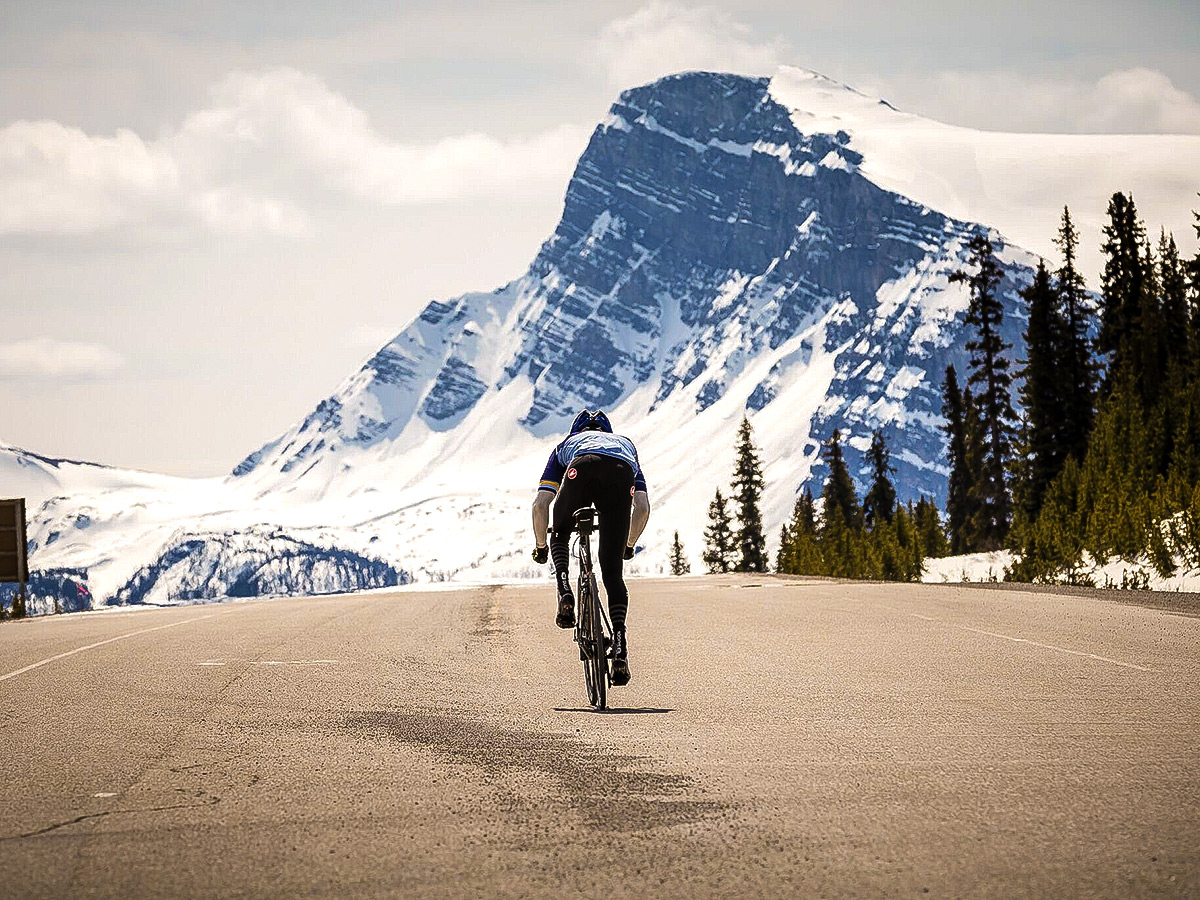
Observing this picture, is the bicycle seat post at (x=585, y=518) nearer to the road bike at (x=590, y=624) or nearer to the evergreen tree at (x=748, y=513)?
the road bike at (x=590, y=624)

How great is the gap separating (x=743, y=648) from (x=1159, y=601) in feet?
27.9

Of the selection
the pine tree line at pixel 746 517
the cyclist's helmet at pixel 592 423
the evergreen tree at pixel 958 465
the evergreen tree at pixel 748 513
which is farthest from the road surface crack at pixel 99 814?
the evergreen tree at pixel 748 513

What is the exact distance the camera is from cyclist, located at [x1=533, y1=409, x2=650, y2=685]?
422 inches

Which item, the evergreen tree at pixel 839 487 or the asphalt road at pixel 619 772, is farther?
the evergreen tree at pixel 839 487

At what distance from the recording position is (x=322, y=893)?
17.1ft

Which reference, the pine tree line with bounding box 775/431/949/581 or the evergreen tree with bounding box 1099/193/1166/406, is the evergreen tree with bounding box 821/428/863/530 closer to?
the pine tree line with bounding box 775/431/949/581

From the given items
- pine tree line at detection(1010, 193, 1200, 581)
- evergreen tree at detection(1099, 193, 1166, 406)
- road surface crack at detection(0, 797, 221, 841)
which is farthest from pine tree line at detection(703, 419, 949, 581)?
road surface crack at detection(0, 797, 221, 841)

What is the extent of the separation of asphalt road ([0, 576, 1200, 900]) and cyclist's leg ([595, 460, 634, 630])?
82 cm

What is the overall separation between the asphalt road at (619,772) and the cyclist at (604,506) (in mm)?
859

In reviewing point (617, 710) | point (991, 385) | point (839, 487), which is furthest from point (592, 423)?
point (839, 487)

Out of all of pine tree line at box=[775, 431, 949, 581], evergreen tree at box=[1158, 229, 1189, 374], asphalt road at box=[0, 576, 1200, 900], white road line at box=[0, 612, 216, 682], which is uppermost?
evergreen tree at box=[1158, 229, 1189, 374]

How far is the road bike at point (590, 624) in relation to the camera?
10.5 m

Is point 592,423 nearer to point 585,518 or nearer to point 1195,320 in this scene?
point 585,518

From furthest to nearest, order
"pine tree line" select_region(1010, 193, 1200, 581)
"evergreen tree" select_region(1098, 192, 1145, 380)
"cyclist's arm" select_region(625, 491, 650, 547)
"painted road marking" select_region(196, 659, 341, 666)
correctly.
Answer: "evergreen tree" select_region(1098, 192, 1145, 380), "pine tree line" select_region(1010, 193, 1200, 581), "painted road marking" select_region(196, 659, 341, 666), "cyclist's arm" select_region(625, 491, 650, 547)
